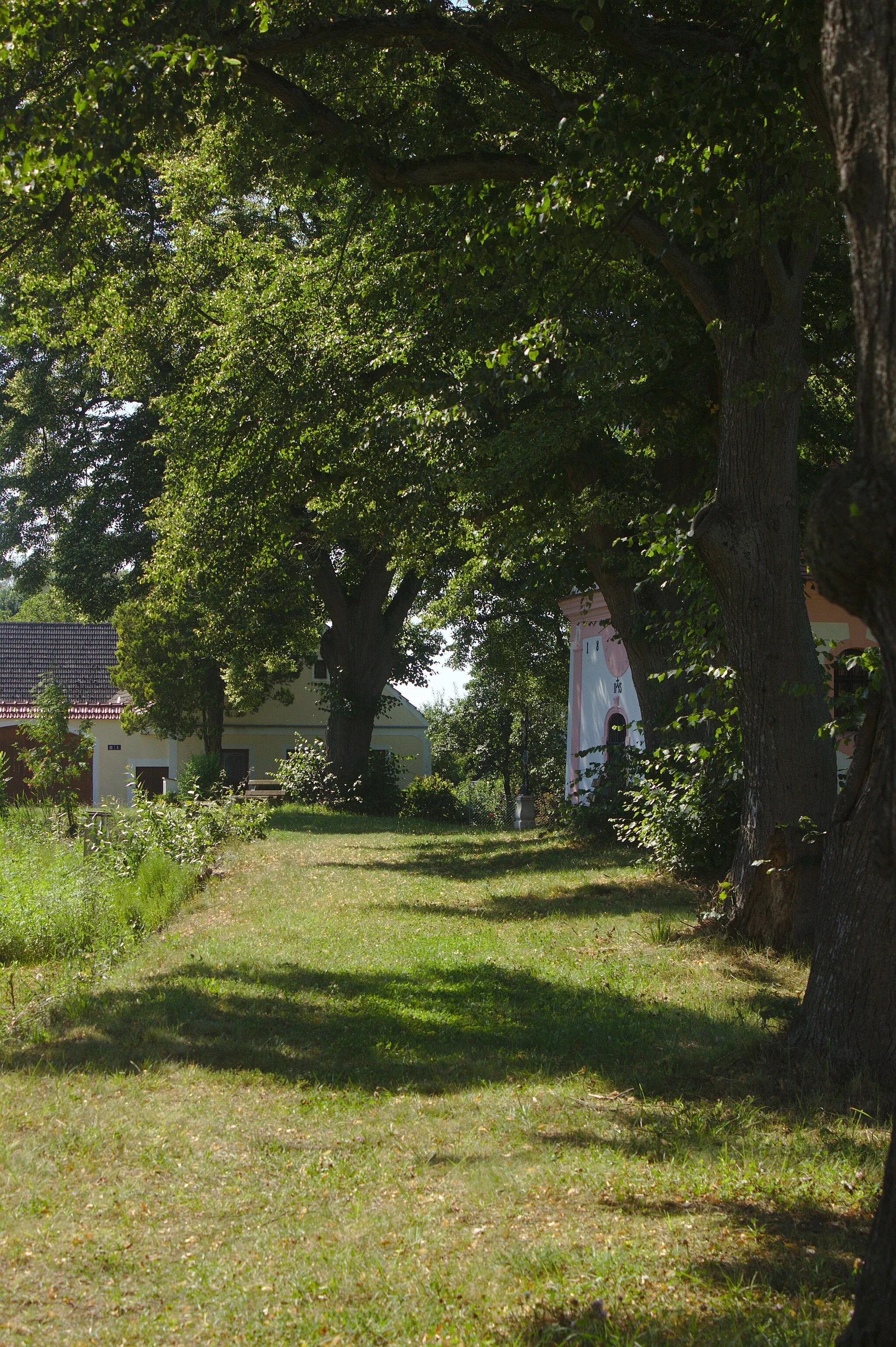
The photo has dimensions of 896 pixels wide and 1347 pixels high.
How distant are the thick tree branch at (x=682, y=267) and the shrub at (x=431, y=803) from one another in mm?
23195

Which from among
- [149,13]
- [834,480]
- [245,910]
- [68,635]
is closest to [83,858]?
[245,910]

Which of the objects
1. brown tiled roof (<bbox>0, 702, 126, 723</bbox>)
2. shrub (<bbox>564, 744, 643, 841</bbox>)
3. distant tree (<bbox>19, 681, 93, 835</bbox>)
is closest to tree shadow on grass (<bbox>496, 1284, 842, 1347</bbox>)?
shrub (<bbox>564, 744, 643, 841</bbox>)

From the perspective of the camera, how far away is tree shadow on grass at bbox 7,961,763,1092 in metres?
6.85

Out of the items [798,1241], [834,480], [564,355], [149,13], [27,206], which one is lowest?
[798,1241]

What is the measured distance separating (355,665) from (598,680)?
27.2ft

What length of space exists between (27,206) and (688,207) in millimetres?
5007

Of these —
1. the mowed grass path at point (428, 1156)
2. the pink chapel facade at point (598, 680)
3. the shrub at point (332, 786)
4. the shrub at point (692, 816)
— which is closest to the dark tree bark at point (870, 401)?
the mowed grass path at point (428, 1156)

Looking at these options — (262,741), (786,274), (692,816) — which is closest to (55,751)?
(692,816)

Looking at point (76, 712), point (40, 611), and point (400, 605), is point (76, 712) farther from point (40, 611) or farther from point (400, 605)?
point (40, 611)

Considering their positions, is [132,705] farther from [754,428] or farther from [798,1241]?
[798,1241]

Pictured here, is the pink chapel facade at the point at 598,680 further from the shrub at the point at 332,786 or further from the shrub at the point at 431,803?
the shrub at the point at 431,803

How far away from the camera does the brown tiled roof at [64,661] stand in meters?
41.6

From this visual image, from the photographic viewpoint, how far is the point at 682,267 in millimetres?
9273

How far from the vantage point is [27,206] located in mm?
9203
